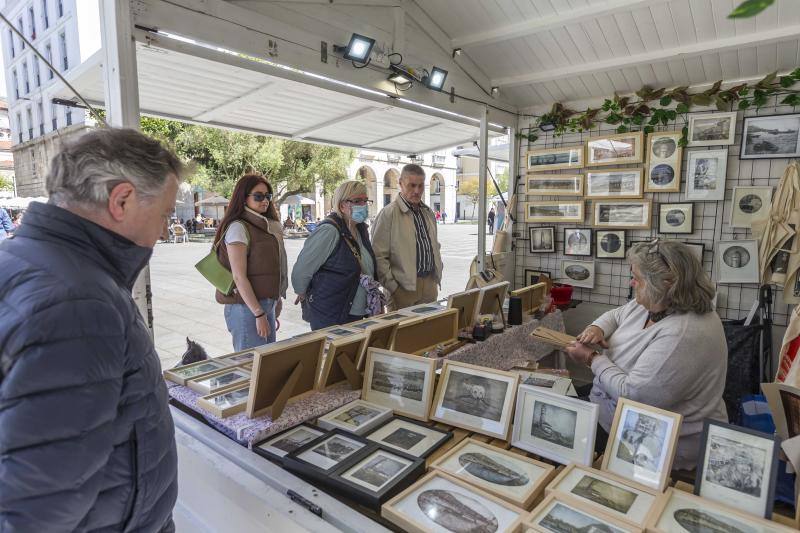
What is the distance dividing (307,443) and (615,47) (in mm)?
3369

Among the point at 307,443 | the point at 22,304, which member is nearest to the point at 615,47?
the point at 307,443

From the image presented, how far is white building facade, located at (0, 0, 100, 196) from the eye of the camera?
1.89 m

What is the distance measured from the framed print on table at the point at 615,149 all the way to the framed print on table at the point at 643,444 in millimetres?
3267

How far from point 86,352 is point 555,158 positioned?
4.16m

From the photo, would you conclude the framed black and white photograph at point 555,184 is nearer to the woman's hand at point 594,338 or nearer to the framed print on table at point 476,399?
the woman's hand at point 594,338

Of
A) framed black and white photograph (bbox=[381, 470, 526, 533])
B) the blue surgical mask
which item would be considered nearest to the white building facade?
the blue surgical mask

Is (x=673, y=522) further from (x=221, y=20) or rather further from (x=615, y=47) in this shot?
(x=615, y=47)

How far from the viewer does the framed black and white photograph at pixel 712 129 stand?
3448 millimetres

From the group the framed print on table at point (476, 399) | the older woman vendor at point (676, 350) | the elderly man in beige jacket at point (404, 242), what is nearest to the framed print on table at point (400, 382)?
the framed print on table at point (476, 399)

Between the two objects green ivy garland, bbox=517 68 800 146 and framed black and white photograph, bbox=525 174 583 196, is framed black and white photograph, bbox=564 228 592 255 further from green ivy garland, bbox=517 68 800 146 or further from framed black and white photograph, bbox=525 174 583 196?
green ivy garland, bbox=517 68 800 146

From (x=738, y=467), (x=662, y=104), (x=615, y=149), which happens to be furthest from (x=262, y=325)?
(x=662, y=104)

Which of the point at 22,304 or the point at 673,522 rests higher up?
the point at 22,304

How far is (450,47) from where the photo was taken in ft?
11.6

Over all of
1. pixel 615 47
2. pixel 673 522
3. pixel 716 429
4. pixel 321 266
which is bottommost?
pixel 673 522
